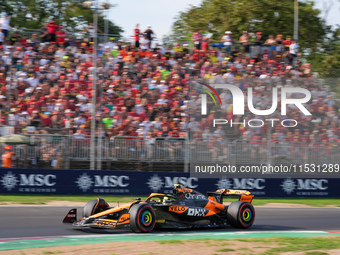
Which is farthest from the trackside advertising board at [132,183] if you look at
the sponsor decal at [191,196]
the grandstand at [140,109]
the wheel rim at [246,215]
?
the sponsor decal at [191,196]

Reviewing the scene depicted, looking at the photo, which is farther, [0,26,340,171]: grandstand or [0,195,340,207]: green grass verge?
[0,26,340,171]: grandstand

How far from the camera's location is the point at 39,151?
17562 millimetres

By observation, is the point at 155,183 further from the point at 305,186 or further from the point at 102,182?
the point at 305,186

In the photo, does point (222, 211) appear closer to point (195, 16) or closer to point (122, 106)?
point (122, 106)

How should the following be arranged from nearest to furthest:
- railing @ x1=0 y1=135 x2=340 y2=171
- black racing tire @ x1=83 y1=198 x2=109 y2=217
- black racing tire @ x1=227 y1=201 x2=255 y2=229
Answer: black racing tire @ x1=83 y1=198 x2=109 y2=217, black racing tire @ x1=227 y1=201 x2=255 y2=229, railing @ x1=0 y1=135 x2=340 y2=171

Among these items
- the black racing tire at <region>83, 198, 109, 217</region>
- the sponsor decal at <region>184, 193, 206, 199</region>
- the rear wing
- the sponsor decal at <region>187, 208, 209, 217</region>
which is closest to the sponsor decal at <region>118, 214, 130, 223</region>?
the black racing tire at <region>83, 198, 109, 217</region>

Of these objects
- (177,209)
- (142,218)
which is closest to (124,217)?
(142,218)

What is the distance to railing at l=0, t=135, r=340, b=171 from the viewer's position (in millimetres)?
17609

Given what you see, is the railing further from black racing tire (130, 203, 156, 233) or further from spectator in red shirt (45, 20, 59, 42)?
black racing tire (130, 203, 156, 233)

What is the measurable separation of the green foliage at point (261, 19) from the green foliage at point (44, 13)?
309 inches

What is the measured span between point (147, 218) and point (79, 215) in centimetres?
319

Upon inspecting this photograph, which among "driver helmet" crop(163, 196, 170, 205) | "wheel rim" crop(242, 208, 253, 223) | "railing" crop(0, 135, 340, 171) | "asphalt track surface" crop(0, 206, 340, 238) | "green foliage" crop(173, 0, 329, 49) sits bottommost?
"asphalt track surface" crop(0, 206, 340, 238)

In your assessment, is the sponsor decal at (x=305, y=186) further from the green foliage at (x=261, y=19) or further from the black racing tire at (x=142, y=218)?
the green foliage at (x=261, y=19)

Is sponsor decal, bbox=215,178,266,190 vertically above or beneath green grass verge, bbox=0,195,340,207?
above
